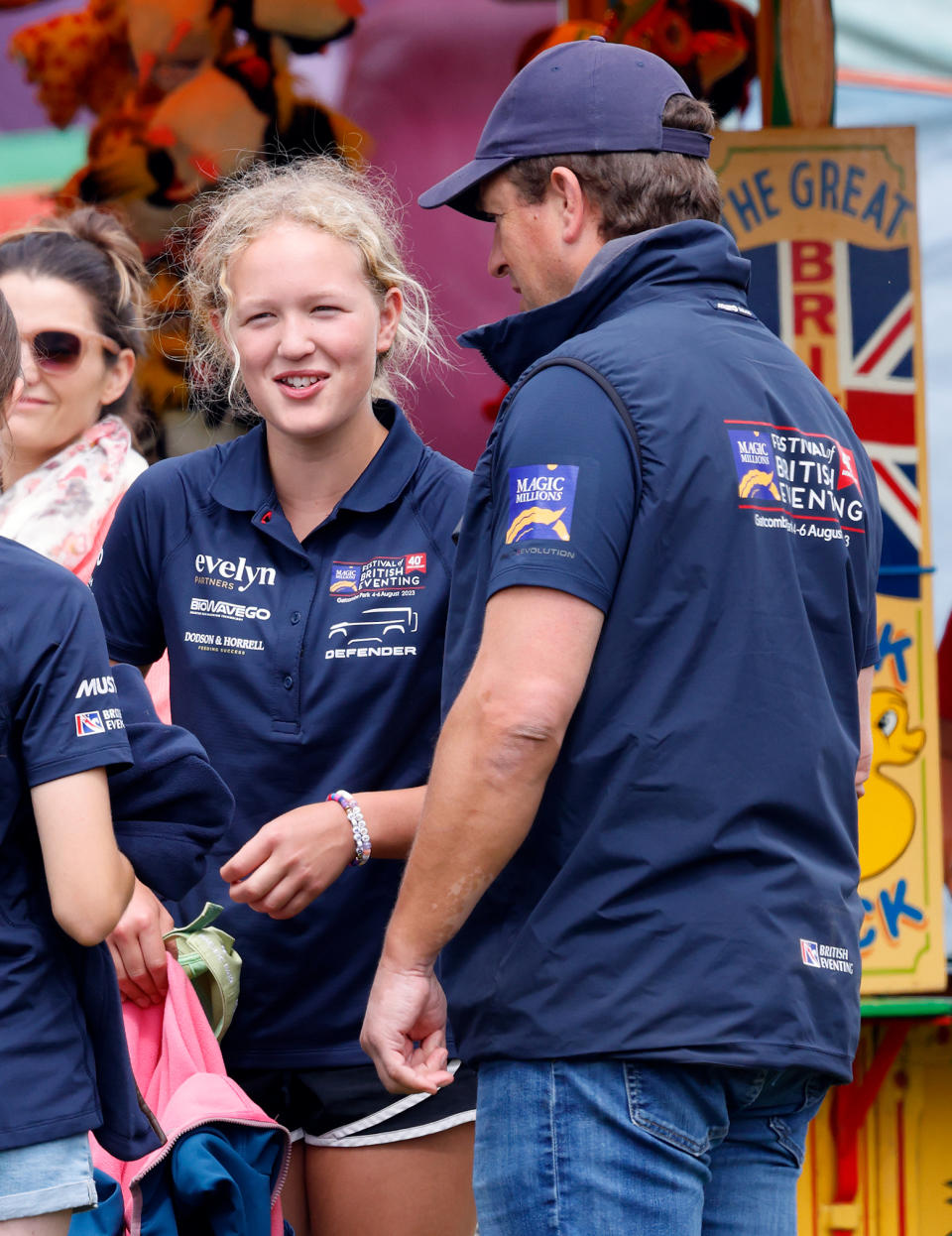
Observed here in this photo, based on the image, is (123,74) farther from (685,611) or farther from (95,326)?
(685,611)

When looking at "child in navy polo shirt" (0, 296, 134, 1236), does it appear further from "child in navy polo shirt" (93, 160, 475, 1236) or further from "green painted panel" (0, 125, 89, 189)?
"green painted panel" (0, 125, 89, 189)

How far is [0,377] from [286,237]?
1.94 ft

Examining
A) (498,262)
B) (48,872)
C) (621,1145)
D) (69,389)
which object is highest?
(498,262)

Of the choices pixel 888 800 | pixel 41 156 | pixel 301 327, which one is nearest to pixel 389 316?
pixel 301 327

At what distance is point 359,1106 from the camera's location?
2.08 metres

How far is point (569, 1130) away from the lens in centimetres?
152

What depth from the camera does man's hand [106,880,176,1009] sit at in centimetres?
200

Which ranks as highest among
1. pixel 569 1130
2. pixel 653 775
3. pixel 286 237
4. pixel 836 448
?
pixel 286 237

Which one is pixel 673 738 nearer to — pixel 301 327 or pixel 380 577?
pixel 380 577

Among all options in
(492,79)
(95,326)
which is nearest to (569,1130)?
(95,326)

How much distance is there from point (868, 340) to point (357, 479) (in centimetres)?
148

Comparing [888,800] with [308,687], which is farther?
[888,800]

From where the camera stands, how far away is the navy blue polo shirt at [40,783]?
157 cm

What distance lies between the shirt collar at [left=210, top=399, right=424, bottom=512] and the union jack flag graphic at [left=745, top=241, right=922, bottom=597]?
4.17 ft
